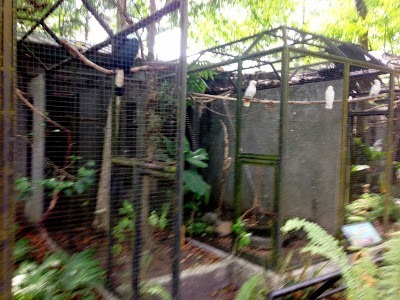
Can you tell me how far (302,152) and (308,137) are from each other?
0.20 meters

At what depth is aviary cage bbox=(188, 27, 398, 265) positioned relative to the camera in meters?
3.48

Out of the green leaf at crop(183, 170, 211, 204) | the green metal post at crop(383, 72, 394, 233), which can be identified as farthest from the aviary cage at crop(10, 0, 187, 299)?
the green metal post at crop(383, 72, 394, 233)

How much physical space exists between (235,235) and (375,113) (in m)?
2.22

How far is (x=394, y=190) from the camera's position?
15.1ft

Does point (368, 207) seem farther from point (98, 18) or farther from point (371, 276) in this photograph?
point (98, 18)

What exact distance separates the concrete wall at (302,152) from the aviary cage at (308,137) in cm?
1

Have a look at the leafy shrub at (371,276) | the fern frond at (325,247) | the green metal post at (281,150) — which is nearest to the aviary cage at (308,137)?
the green metal post at (281,150)

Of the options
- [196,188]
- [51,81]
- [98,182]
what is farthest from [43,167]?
[196,188]

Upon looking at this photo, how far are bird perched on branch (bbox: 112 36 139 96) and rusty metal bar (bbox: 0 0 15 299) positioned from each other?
3.20ft

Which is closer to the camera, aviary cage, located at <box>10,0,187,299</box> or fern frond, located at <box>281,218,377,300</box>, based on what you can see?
fern frond, located at <box>281,218,377,300</box>

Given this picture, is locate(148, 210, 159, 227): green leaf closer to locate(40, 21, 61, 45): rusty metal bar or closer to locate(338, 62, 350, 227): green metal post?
locate(40, 21, 61, 45): rusty metal bar

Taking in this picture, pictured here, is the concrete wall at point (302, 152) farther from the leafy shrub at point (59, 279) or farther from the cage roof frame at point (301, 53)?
the leafy shrub at point (59, 279)

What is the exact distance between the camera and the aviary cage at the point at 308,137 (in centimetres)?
348

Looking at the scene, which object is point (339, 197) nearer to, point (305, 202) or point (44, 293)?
point (305, 202)
